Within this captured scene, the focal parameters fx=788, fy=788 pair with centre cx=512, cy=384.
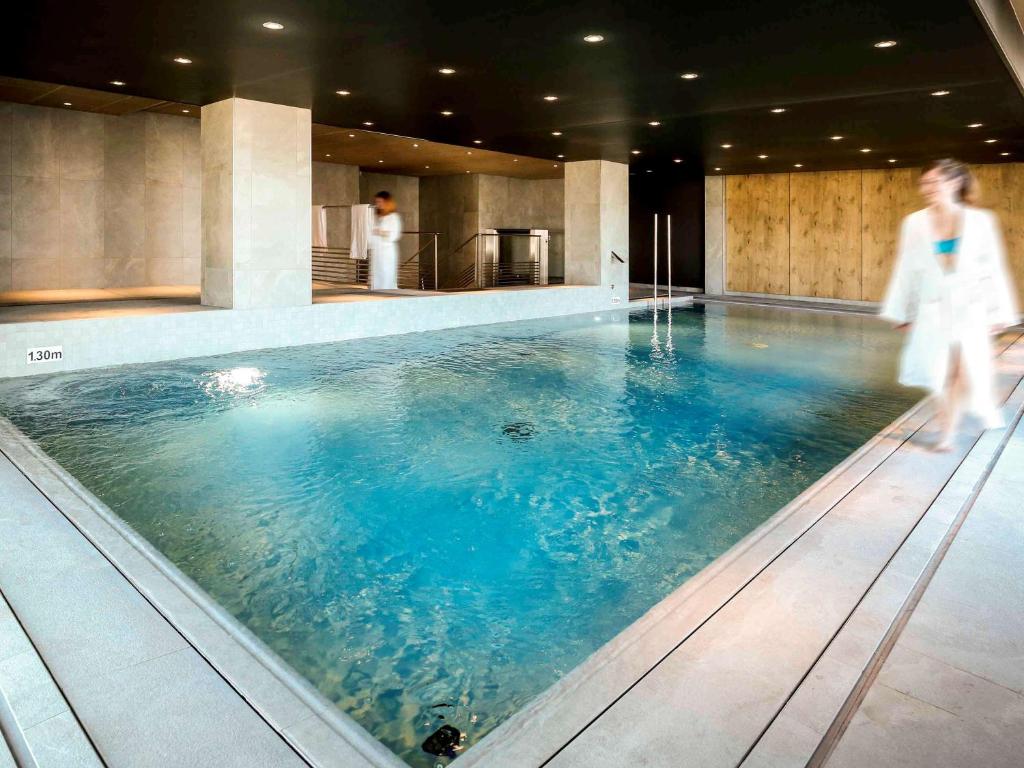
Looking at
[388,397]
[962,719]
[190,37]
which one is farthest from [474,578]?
[190,37]

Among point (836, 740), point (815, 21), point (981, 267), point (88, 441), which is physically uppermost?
point (815, 21)

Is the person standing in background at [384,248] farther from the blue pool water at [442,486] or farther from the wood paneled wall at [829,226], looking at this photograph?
the wood paneled wall at [829,226]

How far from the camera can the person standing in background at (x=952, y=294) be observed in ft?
13.3

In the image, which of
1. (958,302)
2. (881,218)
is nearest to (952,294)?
(958,302)

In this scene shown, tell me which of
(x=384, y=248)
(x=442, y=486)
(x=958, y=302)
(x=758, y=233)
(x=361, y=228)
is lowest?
(x=442, y=486)

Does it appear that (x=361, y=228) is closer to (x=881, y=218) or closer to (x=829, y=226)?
(x=829, y=226)

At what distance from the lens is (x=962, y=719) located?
190 cm

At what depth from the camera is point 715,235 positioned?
19.6 meters

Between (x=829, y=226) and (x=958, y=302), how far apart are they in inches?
580

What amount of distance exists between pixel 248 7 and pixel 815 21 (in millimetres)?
4285

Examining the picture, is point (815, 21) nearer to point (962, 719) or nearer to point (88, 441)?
point (962, 719)

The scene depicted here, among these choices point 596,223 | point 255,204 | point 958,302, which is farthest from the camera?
point 596,223

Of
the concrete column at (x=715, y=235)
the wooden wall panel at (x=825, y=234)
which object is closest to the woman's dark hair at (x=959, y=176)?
the wooden wall panel at (x=825, y=234)

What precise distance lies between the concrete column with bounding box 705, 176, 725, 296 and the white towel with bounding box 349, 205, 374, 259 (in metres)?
9.54
